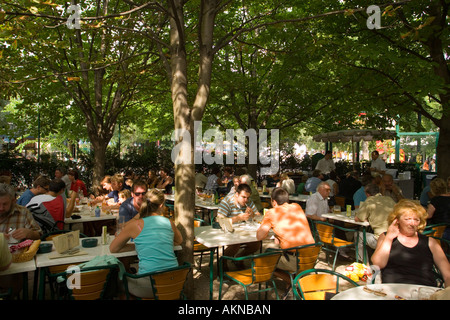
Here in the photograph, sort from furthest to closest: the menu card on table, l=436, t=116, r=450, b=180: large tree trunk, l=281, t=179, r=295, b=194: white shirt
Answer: l=281, t=179, r=295, b=194: white shirt → l=436, t=116, r=450, b=180: large tree trunk → the menu card on table

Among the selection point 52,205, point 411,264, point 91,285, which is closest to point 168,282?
point 91,285

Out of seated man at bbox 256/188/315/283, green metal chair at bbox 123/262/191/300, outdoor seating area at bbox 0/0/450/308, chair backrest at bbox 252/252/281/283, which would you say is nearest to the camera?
green metal chair at bbox 123/262/191/300

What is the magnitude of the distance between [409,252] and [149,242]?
2.70 meters

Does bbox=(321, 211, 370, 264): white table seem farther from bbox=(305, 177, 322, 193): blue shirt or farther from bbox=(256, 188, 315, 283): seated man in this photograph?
bbox=(305, 177, 322, 193): blue shirt

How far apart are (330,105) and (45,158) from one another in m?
10.6

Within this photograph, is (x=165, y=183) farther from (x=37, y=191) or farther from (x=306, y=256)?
(x=306, y=256)

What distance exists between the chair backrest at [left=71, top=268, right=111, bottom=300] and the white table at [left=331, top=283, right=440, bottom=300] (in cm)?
221

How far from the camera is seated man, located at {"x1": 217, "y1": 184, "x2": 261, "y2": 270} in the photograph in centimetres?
573

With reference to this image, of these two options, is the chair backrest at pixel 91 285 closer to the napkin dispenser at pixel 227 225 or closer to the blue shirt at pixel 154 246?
the blue shirt at pixel 154 246

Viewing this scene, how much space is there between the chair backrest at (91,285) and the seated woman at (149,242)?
0.93 feet

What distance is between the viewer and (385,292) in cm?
310

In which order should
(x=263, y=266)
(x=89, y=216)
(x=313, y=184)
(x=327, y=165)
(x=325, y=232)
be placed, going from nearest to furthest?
(x=263, y=266), (x=325, y=232), (x=89, y=216), (x=313, y=184), (x=327, y=165)

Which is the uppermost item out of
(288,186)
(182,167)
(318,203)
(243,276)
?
(182,167)

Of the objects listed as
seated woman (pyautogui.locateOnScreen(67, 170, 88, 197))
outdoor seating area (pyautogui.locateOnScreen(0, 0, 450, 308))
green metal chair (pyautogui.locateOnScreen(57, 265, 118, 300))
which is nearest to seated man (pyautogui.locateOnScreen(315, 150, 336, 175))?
outdoor seating area (pyautogui.locateOnScreen(0, 0, 450, 308))
